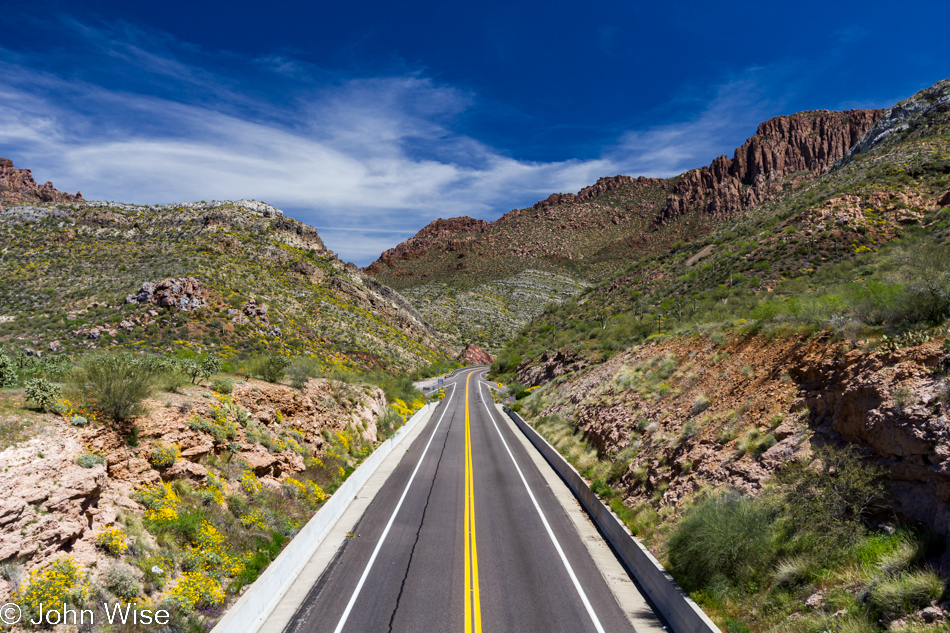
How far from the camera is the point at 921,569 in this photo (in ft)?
19.0

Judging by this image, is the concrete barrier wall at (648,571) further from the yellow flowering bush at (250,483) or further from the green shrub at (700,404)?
the yellow flowering bush at (250,483)

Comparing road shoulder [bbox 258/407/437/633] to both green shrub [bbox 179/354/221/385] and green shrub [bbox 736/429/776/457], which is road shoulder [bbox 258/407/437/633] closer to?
green shrub [bbox 179/354/221/385]

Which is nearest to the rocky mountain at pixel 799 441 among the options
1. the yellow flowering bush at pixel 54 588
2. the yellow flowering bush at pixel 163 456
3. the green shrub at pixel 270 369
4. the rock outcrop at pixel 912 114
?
the yellow flowering bush at pixel 54 588

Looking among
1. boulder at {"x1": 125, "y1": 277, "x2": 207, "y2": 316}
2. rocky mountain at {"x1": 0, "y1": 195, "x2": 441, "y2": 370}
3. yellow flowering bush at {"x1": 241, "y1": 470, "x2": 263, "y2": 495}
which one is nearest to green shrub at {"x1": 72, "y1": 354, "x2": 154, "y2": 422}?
yellow flowering bush at {"x1": 241, "y1": 470, "x2": 263, "y2": 495}

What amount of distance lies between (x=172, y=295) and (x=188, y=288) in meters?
1.64

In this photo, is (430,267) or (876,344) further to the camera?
(430,267)

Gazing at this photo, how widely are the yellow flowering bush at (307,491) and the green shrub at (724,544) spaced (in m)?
9.90

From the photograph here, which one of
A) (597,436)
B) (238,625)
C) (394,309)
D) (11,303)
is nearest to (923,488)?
(238,625)

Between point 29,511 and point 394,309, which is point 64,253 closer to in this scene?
point 394,309

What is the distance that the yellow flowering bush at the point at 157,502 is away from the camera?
325 inches

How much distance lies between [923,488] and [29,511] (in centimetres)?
1345

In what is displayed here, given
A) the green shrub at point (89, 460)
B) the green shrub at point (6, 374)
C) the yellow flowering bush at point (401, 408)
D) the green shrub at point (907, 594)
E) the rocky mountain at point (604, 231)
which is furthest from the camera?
the rocky mountain at point (604, 231)

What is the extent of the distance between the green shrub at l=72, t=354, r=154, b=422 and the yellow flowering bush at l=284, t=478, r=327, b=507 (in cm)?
458

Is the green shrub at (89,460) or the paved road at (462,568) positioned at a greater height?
the green shrub at (89,460)
